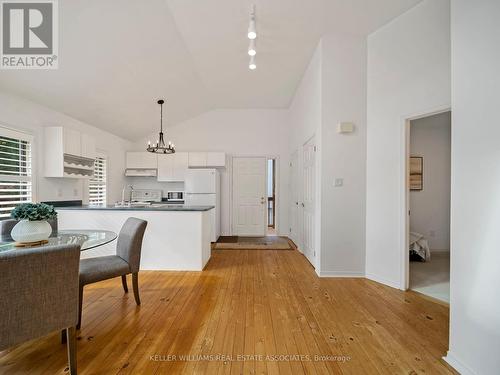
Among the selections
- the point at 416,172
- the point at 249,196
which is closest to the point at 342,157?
the point at 416,172

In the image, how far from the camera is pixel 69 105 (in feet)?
11.5

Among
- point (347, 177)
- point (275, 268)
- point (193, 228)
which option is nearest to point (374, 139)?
point (347, 177)

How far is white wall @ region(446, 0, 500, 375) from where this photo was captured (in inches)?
53.8

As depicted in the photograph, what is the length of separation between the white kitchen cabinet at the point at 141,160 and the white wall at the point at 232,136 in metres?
0.39

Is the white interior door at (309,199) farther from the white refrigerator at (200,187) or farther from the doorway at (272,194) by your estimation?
the white refrigerator at (200,187)

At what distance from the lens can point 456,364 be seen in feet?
5.11

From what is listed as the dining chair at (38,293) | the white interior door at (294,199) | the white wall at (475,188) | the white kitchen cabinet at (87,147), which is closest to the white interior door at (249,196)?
the white interior door at (294,199)

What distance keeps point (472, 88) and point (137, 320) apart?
3128mm

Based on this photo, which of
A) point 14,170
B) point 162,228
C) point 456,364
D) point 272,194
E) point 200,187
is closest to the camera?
point 456,364

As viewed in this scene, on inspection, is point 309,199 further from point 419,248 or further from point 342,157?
point 419,248

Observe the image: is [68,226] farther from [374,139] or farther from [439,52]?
[439,52]

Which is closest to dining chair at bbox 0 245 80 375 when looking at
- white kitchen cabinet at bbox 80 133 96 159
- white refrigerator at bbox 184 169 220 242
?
white kitchen cabinet at bbox 80 133 96 159

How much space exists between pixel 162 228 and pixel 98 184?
227 centimetres

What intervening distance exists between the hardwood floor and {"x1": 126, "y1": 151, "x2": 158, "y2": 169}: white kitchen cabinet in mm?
3074
